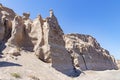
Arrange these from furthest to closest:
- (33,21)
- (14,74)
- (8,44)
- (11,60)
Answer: (33,21) → (8,44) → (11,60) → (14,74)

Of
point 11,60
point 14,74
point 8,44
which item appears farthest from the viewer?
point 8,44

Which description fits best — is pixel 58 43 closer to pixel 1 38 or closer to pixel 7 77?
pixel 1 38

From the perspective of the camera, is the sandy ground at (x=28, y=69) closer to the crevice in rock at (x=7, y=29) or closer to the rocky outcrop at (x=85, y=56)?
the crevice in rock at (x=7, y=29)

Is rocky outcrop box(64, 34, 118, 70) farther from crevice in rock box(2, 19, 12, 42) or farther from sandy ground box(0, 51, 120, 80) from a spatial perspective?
crevice in rock box(2, 19, 12, 42)

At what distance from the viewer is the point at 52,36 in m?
45.3

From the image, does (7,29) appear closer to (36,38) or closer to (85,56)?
(36,38)

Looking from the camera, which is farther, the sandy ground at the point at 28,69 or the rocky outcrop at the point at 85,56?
the rocky outcrop at the point at 85,56

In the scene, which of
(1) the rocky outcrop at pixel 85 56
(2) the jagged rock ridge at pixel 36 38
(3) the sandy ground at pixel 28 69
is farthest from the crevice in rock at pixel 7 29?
(1) the rocky outcrop at pixel 85 56

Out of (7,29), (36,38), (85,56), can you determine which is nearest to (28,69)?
(36,38)

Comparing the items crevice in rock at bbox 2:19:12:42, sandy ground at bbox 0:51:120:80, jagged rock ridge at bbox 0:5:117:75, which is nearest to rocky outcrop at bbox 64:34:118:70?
jagged rock ridge at bbox 0:5:117:75

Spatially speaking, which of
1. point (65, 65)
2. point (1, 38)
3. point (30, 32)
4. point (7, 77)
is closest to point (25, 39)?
point (30, 32)

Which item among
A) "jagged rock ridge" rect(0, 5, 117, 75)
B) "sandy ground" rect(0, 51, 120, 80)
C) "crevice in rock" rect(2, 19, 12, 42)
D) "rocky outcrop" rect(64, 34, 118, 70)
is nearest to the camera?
"sandy ground" rect(0, 51, 120, 80)

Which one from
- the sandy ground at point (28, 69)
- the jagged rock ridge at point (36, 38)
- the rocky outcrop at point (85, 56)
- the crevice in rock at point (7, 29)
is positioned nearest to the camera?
the sandy ground at point (28, 69)

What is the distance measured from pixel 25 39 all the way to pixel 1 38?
4784 millimetres
